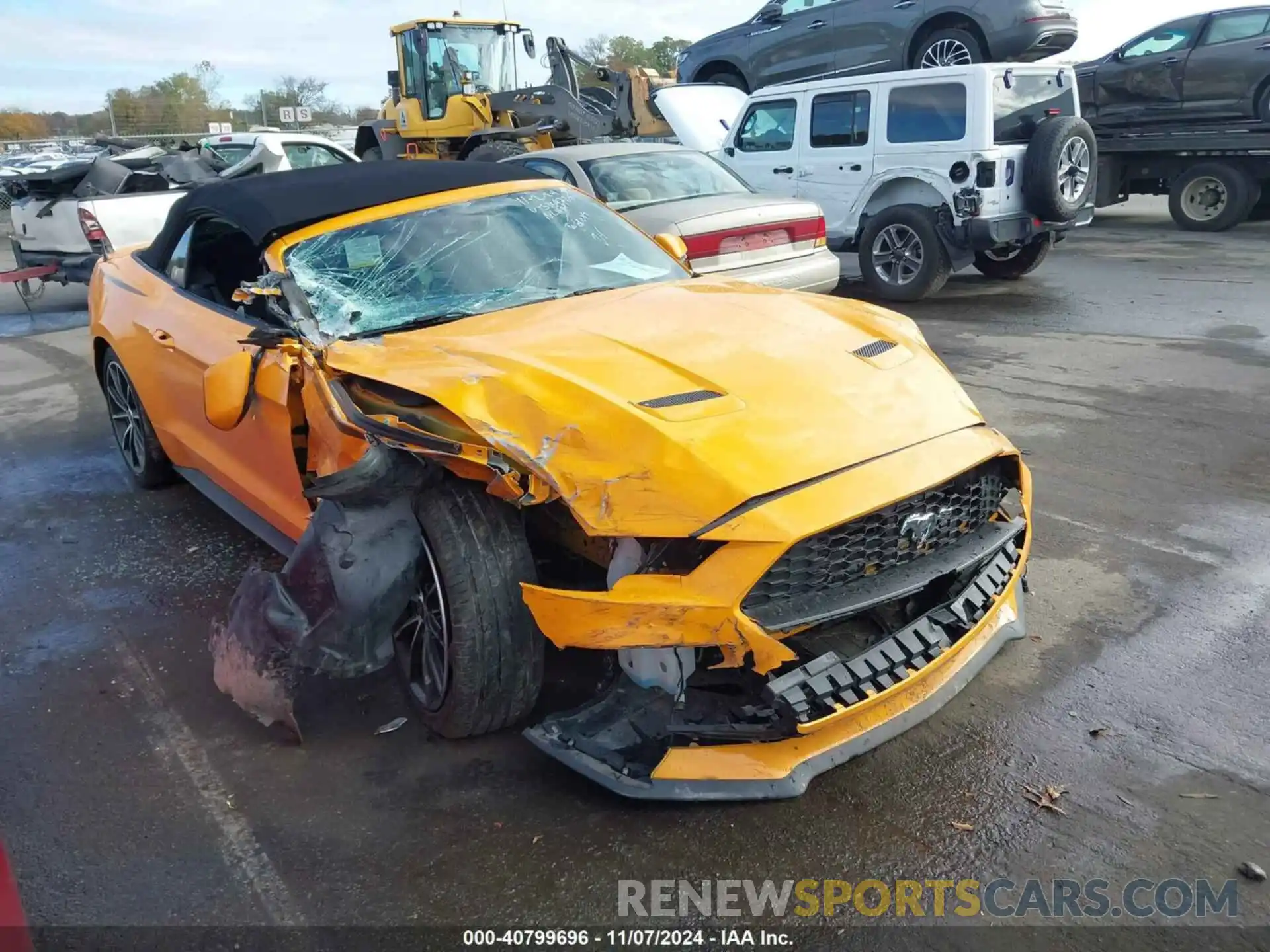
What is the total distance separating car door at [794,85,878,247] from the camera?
380 inches

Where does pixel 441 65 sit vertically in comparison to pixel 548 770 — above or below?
above

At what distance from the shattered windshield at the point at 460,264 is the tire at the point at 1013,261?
690 centimetres

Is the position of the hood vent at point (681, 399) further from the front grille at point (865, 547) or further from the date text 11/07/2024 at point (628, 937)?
the date text 11/07/2024 at point (628, 937)

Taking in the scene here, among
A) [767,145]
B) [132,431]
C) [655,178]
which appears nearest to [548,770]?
[132,431]

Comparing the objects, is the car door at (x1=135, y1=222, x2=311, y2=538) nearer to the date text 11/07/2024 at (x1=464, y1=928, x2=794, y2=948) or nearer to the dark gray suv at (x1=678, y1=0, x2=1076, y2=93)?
the date text 11/07/2024 at (x1=464, y1=928, x2=794, y2=948)

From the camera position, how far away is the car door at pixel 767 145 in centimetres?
1041

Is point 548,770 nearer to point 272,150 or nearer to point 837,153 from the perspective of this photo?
point 837,153

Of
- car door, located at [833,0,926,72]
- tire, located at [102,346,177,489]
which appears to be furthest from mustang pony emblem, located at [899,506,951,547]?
car door, located at [833,0,926,72]

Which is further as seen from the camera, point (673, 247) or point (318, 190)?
point (673, 247)

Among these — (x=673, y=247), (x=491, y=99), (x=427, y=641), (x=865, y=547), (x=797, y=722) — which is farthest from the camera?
(x=491, y=99)

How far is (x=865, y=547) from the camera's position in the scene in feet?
8.43

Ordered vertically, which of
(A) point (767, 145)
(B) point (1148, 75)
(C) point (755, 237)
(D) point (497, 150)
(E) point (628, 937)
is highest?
(B) point (1148, 75)

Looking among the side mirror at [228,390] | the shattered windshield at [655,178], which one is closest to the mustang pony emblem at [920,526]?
the side mirror at [228,390]

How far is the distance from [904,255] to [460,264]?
6.66m
